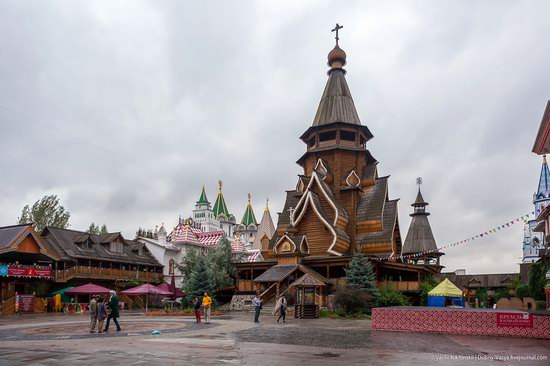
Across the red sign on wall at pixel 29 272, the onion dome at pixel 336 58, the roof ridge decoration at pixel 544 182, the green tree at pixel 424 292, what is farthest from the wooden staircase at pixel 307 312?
the roof ridge decoration at pixel 544 182

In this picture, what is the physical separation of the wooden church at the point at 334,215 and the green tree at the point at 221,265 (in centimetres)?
163

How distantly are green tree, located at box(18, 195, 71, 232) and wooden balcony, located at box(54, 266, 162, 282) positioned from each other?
46.0ft

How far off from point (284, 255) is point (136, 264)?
21359mm

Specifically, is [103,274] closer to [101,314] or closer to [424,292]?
[424,292]

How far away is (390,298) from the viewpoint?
3391 centimetres

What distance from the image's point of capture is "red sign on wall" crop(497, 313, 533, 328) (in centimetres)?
1708

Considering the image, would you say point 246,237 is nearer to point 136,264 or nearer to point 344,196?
point 136,264

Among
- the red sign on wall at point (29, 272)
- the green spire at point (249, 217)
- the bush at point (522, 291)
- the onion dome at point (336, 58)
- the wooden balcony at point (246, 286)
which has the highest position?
the onion dome at point (336, 58)

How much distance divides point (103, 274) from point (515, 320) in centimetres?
3909

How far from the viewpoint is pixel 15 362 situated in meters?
10.0

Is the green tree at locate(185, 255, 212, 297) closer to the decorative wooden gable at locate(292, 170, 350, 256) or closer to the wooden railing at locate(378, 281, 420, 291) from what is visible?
the decorative wooden gable at locate(292, 170, 350, 256)

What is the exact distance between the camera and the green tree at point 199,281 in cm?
3900

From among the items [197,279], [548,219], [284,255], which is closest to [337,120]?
[284,255]

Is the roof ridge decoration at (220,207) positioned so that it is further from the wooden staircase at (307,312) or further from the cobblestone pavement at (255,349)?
the cobblestone pavement at (255,349)
